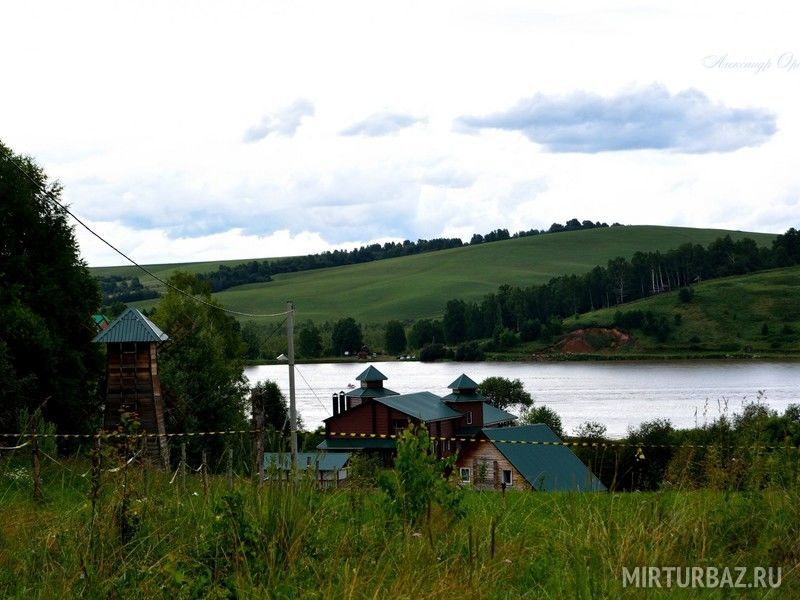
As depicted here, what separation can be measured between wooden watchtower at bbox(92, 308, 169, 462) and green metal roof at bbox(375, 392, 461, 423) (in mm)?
33691

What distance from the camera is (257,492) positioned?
6457 millimetres

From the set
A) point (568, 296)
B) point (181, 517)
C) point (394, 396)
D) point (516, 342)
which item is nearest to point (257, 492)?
point (181, 517)

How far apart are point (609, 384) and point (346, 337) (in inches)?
2298

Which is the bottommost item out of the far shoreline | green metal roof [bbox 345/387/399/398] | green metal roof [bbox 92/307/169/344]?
green metal roof [bbox 345/387/399/398]

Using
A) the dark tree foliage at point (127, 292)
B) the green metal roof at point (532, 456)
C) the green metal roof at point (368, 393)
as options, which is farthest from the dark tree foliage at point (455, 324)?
the green metal roof at point (532, 456)

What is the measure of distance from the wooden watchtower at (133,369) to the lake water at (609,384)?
32.5 meters

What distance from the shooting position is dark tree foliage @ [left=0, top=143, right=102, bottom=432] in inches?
1053

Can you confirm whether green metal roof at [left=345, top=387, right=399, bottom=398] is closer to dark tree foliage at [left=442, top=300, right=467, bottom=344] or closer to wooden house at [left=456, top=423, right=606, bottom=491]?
wooden house at [left=456, top=423, right=606, bottom=491]

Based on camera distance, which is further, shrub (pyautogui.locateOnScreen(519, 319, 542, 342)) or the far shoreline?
shrub (pyautogui.locateOnScreen(519, 319, 542, 342))

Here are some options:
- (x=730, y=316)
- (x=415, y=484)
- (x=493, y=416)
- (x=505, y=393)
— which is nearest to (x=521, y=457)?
(x=493, y=416)

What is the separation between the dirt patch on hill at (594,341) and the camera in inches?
5482

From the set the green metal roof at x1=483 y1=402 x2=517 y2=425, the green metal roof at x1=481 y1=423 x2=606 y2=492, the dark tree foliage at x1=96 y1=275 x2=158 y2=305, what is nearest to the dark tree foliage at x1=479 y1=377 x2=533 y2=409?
the green metal roof at x1=483 y1=402 x2=517 y2=425

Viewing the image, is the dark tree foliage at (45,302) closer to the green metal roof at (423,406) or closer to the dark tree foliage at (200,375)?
the dark tree foliage at (200,375)

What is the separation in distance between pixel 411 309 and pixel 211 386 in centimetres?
14885
